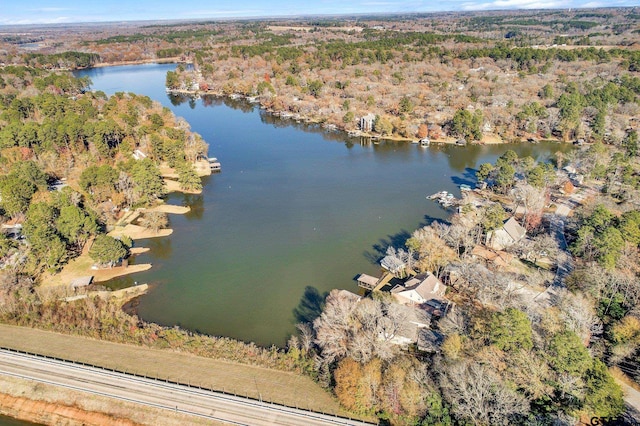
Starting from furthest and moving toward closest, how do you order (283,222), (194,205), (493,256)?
1. (194,205)
2. (283,222)
3. (493,256)

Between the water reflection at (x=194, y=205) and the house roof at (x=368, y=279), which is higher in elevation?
the water reflection at (x=194, y=205)

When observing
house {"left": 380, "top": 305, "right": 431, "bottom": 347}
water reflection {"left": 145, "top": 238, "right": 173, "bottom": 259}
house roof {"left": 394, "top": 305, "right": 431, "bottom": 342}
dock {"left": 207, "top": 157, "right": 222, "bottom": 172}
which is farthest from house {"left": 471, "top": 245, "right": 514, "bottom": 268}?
dock {"left": 207, "top": 157, "right": 222, "bottom": 172}

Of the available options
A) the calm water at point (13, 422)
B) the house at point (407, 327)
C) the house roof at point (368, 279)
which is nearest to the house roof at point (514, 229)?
the house roof at point (368, 279)

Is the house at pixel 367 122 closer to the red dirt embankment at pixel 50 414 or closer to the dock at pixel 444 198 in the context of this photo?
the dock at pixel 444 198

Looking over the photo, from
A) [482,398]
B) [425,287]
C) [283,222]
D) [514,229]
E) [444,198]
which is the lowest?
[283,222]

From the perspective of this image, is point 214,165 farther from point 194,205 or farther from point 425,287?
point 425,287

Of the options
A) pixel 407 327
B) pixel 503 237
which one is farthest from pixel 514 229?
pixel 407 327
